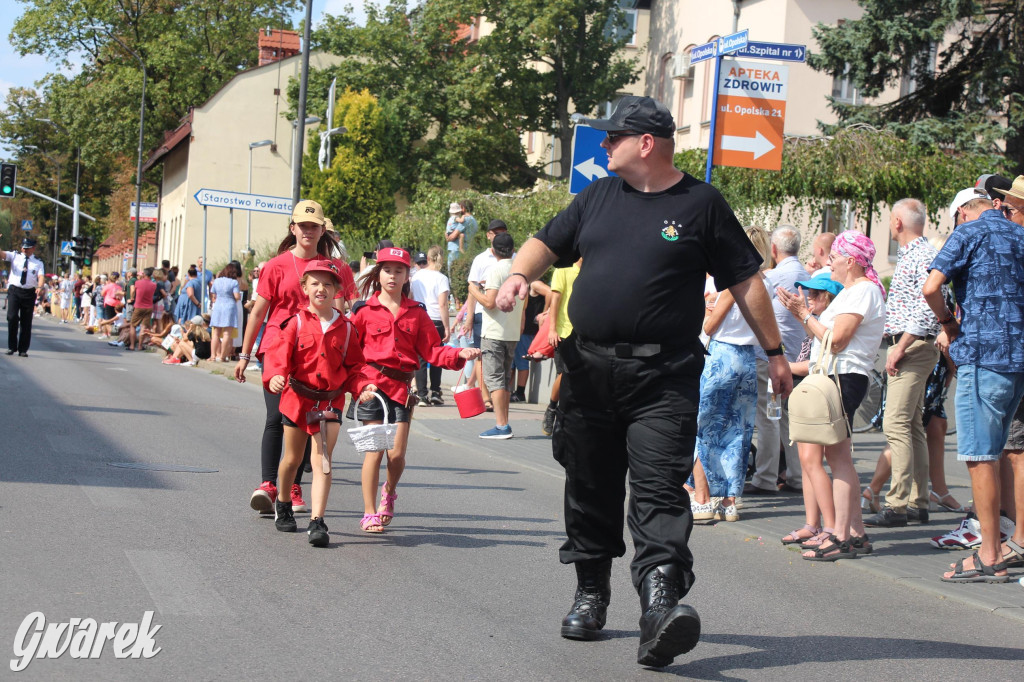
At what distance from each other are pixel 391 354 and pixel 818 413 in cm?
255

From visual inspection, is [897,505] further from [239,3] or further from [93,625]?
[239,3]

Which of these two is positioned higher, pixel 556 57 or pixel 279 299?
pixel 556 57

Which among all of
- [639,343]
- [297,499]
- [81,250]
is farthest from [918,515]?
[81,250]

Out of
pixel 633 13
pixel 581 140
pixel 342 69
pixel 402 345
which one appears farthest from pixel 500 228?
pixel 342 69

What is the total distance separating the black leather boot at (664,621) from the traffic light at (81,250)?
50311 millimetres

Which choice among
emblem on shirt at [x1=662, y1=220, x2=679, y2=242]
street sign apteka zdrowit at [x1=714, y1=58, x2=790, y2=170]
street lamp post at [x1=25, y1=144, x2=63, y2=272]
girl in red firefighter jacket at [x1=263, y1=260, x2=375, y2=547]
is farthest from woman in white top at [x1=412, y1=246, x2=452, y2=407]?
street lamp post at [x1=25, y1=144, x2=63, y2=272]

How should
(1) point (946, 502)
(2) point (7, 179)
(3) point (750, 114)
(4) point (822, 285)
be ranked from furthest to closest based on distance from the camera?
(2) point (7, 179), (3) point (750, 114), (1) point (946, 502), (4) point (822, 285)

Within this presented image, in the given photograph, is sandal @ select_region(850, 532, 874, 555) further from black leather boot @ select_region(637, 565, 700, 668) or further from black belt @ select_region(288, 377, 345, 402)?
black belt @ select_region(288, 377, 345, 402)

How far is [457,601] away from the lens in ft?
18.7

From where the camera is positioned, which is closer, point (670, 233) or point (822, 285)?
point (670, 233)

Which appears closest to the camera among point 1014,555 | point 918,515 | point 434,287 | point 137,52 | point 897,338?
point 1014,555

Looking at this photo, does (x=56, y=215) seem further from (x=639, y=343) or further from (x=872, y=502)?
(x=639, y=343)

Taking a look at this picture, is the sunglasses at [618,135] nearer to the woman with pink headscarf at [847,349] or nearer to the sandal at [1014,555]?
the woman with pink headscarf at [847,349]

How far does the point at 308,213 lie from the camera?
7.68 metres
